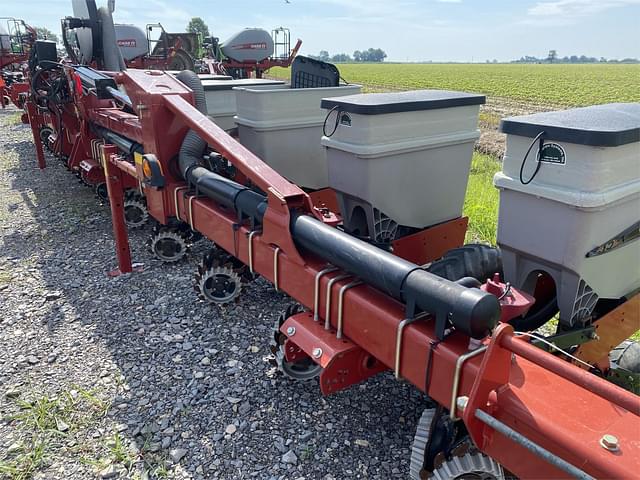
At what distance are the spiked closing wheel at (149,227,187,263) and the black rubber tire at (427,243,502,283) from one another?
8.80 ft

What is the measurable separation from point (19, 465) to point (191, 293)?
70.2 inches

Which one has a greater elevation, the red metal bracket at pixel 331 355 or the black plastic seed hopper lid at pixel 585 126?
the black plastic seed hopper lid at pixel 585 126

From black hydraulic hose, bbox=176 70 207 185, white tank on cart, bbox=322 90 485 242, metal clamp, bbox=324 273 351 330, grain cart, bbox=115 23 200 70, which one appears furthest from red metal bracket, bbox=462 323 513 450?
grain cart, bbox=115 23 200 70

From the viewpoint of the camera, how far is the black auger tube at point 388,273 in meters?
1.63

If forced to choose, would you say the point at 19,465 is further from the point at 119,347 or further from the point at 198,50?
the point at 198,50

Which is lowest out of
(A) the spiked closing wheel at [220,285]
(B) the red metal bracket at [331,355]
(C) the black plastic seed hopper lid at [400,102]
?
(A) the spiked closing wheel at [220,285]

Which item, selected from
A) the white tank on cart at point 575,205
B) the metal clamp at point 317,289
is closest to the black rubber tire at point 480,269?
the white tank on cart at point 575,205

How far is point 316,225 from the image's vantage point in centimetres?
231

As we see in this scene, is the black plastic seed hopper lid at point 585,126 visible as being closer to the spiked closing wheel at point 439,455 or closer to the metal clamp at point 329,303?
the metal clamp at point 329,303

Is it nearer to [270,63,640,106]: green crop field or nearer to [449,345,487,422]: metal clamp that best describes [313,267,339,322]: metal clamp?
[449,345,487,422]: metal clamp

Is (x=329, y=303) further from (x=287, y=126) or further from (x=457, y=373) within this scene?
(x=287, y=126)

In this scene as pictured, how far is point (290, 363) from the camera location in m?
Answer: 2.80

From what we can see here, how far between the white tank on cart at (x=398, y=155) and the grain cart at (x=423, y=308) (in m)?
0.02

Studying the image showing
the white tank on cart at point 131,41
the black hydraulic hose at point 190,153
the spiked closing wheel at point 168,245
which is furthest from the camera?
the white tank on cart at point 131,41
